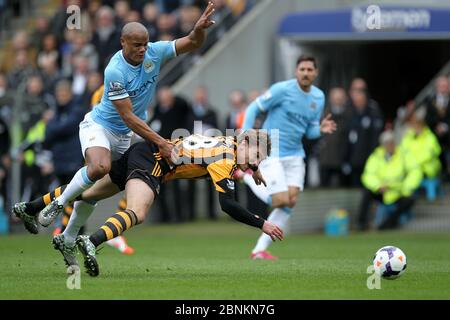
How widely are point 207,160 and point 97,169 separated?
116cm

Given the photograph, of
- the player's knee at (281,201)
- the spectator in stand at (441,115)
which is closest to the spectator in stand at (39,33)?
the spectator in stand at (441,115)

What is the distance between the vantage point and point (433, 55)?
1038 inches

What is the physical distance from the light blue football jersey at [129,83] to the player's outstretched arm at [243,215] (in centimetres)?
147

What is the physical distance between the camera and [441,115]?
70.0 feet

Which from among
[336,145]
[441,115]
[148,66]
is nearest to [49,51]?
[336,145]

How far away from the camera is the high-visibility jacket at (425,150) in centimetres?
2122

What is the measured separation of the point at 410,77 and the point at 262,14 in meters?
4.51

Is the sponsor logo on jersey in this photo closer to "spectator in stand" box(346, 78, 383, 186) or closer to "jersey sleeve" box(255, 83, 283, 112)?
"jersey sleeve" box(255, 83, 283, 112)

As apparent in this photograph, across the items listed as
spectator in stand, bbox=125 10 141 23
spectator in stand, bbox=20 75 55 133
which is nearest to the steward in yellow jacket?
spectator in stand, bbox=125 10 141 23

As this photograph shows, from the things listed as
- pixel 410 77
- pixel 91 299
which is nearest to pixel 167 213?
pixel 410 77

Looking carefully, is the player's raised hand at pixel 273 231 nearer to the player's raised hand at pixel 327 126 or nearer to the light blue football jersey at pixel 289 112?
the player's raised hand at pixel 327 126

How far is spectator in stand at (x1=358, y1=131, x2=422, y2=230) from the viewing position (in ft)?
70.0

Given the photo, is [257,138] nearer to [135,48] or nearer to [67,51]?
[135,48]

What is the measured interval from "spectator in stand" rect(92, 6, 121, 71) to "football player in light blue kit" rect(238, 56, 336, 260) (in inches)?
351
